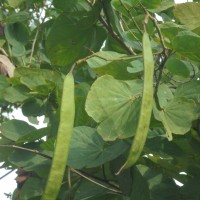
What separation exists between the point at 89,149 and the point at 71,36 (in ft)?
1.17

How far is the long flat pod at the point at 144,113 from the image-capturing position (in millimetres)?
793

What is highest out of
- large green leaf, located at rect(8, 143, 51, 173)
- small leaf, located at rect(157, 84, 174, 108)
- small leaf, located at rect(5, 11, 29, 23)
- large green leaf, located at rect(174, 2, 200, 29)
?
small leaf, located at rect(5, 11, 29, 23)

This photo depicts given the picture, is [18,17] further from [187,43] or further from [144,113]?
[144,113]

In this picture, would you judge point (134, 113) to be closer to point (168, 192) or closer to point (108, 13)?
point (168, 192)

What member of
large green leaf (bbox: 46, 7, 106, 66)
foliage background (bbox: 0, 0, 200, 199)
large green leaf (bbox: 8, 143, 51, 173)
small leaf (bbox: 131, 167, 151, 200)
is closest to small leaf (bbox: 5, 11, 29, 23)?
foliage background (bbox: 0, 0, 200, 199)

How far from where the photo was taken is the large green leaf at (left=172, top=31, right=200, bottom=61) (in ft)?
3.30

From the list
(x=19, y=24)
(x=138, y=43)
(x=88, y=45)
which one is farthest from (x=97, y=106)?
(x=19, y=24)

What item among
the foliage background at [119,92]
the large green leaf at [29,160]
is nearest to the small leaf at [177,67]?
the foliage background at [119,92]

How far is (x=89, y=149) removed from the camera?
1149 mm

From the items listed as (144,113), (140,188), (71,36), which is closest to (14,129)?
(71,36)

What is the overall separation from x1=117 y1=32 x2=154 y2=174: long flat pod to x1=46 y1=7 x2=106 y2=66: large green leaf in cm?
47

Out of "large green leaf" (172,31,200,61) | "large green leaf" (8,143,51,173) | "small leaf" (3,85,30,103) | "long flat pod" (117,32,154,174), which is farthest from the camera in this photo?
"small leaf" (3,85,30,103)

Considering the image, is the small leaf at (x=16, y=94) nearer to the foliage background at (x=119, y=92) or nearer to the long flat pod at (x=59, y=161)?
the foliage background at (x=119, y=92)

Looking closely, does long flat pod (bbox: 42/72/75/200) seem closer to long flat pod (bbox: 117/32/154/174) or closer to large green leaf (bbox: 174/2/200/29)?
long flat pod (bbox: 117/32/154/174)
